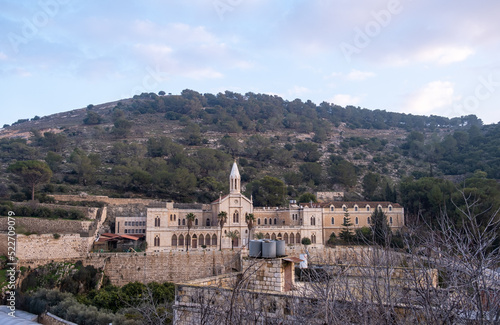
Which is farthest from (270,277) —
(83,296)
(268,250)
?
(83,296)

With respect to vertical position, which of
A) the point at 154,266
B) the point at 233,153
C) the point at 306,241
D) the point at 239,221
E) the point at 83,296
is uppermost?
the point at 233,153

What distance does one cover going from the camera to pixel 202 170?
72.8 metres

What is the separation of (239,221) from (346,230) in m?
12.9

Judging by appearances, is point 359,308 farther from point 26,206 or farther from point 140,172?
point 140,172

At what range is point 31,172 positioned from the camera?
4862cm

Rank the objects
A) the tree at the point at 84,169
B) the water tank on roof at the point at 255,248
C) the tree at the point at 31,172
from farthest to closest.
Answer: the tree at the point at 84,169 → the tree at the point at 31,172 → the water tank on roof at the point at 255,248

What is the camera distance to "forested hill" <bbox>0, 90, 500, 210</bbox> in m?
62.0

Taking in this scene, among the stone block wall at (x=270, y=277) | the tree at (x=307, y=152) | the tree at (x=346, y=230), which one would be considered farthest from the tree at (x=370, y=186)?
the stone block wall at (x=270, y=277)

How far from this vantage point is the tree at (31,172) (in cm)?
4856

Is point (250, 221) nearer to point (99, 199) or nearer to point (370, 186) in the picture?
point (99, 199)

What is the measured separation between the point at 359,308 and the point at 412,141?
102m

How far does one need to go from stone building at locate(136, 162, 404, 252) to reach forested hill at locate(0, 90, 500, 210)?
7.17 metres

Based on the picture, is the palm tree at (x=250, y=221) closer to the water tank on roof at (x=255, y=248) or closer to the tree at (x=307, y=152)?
the water tank on roof at (x=255, y=248)

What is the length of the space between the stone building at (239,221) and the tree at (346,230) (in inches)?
24.1
